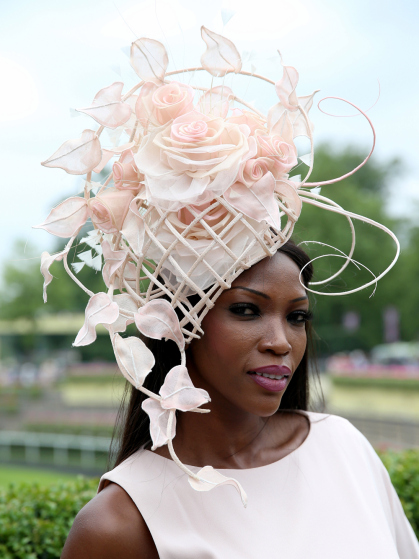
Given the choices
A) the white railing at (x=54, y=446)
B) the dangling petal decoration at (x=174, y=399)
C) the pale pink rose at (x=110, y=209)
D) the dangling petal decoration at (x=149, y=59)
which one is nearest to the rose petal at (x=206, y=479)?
the dangling petal decoration at (x=174, y=399)

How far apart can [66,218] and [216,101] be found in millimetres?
650

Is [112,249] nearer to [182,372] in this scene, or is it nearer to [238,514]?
[182,372]

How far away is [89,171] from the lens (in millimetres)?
1954

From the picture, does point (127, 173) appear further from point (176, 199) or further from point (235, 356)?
point (235, 356)

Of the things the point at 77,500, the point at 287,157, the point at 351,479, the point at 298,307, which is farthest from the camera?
the point at 77,500

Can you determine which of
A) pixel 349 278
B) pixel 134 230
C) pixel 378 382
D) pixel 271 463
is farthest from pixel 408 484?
pixel 349 278

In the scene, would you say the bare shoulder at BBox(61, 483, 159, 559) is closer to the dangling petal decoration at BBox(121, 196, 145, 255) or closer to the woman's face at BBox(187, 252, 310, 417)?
the woman's face at BBox(187, 252, 310, 417)

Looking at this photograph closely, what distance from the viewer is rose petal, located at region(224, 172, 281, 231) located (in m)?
1.83

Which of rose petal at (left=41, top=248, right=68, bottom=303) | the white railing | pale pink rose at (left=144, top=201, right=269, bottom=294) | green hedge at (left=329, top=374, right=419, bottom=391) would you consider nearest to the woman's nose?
pale pink rose at (left=144, top=201, right=269, bottom=294)

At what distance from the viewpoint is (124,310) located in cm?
190

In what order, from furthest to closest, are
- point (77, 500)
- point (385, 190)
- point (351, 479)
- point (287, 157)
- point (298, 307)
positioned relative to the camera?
point (385, 190) → point (77, 500) → point (351, 479) → point (298, 307) → point (287, 157)

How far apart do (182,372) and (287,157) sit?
77 cm

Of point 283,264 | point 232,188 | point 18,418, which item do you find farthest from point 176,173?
point 18,418

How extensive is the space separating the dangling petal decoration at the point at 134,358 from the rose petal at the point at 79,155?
0.57 metres
